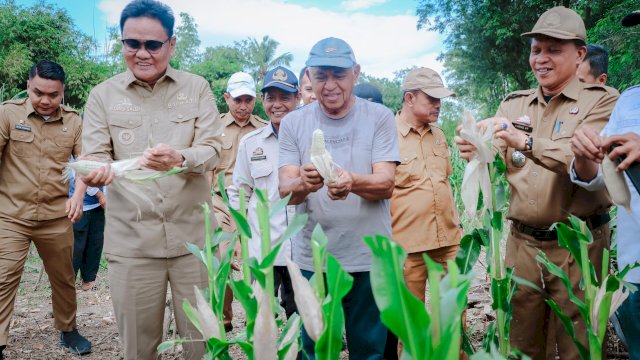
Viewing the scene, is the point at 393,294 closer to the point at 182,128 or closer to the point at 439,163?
the point at 182,128

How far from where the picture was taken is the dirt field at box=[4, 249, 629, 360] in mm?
3705

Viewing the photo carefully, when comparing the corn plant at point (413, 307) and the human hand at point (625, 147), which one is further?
the human hand at point (625, 147)

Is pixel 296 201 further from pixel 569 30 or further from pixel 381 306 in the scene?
pixel 381 306

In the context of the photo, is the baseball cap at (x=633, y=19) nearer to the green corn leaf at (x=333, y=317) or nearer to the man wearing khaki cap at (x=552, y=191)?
the man wearing khaki cap at (x=552, y=191)

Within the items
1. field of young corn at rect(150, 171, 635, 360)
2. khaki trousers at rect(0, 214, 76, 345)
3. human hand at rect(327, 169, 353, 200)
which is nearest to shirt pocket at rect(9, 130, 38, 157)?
khaki trousers at rect(0, 214, 76, 345)

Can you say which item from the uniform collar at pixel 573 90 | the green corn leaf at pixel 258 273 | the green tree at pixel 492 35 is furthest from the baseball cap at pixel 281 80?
the green tree at pixel 492 35

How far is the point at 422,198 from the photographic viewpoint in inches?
125

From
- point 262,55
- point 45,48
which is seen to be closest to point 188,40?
point 262,55

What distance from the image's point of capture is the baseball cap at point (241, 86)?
4.14 meters

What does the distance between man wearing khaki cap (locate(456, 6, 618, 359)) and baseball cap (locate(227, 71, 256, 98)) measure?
2.31m

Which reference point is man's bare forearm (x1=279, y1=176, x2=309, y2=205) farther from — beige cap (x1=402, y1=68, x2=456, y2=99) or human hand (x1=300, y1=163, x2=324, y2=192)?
beige cap (x1=402, y1=68, x2=456, y2=99)

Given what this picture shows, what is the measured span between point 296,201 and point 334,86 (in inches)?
21.1

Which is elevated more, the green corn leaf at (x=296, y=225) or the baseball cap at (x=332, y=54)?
the baseball cap at (x=332, y=54)

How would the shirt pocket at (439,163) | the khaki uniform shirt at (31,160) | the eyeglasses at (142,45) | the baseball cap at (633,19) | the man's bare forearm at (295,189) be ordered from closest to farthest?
the baseball cap at (633,19) → the man's bare forearm at (295,189) → the eyeglasses at (142,45) → the shirt pocket at (439,163) → the khaki uniform shirt at (31,160)
